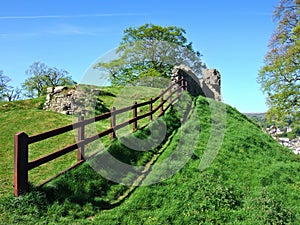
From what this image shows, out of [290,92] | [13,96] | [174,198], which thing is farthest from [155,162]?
[13,96]

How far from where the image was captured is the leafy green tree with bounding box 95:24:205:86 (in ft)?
115

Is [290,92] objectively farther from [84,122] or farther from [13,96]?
[13,96]

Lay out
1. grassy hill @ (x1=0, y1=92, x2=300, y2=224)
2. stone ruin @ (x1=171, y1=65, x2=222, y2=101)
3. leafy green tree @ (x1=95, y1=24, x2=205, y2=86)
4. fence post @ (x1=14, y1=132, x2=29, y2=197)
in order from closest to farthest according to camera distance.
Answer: fence post @ (x1=14, y1=132, x2=29, y2=197) → grassy hill @ (x1=0, y1=92, x2=300, y2=224) → stone ruin @ (x1=171, y1=65, x2=222, y2=101) → leafy green tree @ (x1=95, y1=24, x2=205, y2=86)

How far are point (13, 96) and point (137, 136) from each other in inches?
1607

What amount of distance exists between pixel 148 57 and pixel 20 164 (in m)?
30.1

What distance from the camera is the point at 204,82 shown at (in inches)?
979

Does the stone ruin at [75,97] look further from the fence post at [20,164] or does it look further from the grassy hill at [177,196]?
the fence post at [20,164]

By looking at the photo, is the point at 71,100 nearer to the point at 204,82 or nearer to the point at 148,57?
the point at 204,82

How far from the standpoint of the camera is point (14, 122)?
46.2 feet

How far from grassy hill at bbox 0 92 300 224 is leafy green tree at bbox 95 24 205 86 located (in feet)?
79.3

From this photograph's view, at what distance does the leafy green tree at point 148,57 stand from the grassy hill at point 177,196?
24.2 m

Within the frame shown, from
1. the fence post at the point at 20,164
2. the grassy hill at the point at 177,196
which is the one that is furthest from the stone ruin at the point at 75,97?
the fence post at the point at 20,164

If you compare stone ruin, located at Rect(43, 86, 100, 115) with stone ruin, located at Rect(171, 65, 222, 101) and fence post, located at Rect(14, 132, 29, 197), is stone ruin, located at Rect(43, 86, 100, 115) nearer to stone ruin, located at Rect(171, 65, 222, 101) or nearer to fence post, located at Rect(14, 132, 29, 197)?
stone ruin, located at Rect(171, 65, 222, 101)

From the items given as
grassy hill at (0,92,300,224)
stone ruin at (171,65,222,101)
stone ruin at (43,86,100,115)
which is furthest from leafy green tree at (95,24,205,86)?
grassy hill at (0,92,300,224)
